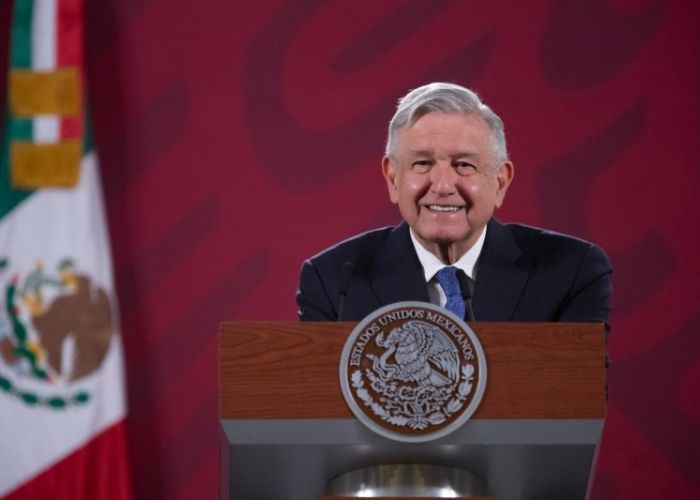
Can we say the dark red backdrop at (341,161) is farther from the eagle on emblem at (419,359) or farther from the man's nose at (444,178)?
the eagle on emblem at (419,359)

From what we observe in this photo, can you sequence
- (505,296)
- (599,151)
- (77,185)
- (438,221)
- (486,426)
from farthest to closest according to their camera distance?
(599,151) → (77,185) → (438,221) → (505,296) → (486,426)

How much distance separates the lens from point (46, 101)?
143 inches

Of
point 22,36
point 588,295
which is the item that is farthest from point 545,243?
point 22,36

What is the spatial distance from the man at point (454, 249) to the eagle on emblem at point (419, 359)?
1.94 ft

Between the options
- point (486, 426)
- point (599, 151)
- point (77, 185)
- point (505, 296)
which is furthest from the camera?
point (599, 151)

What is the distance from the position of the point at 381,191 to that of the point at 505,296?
174cm

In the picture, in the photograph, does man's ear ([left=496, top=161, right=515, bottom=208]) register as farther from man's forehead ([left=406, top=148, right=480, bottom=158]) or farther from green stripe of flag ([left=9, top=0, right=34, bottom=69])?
green stripe of flag ([left=9, top=0, right=34, bottom=69])

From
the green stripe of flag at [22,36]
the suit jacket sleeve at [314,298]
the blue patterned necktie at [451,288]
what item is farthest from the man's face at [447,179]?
the green stripe of flag at [22,36]

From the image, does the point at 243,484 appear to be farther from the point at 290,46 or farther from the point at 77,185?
the point at 290,46

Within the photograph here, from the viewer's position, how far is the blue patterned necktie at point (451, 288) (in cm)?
217

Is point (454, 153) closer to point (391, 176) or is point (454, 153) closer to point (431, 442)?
point (391, 176)

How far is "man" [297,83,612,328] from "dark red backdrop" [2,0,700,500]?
4.78ft

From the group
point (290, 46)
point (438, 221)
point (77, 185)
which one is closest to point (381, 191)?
point (290, 46)

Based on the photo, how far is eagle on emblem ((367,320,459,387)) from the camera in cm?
149
